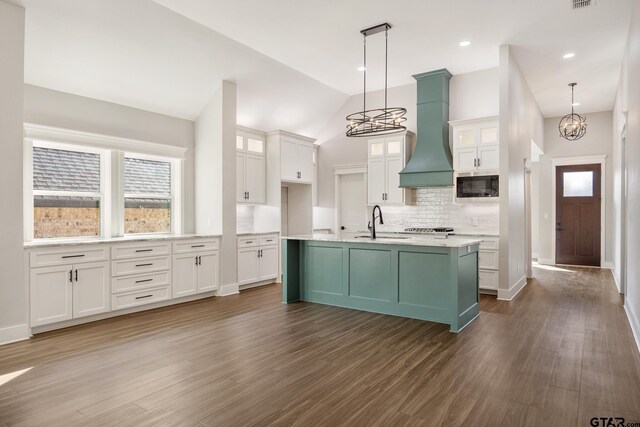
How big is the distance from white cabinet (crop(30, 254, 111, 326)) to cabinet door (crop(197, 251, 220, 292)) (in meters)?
1.36

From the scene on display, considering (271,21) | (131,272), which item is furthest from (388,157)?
(131,272)

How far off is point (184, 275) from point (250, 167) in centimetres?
244

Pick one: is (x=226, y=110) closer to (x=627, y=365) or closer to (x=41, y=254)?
(x=41, y=254)

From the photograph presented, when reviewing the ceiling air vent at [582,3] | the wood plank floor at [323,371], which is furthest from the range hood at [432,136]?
the wood plank floor at [323,371]

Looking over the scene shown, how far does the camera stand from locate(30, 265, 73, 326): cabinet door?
419 cm

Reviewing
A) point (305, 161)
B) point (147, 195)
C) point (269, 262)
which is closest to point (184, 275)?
point (147, 195)

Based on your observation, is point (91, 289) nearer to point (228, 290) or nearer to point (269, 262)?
point (228, 290)

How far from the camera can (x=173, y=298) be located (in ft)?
18.4

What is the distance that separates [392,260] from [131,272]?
331cm

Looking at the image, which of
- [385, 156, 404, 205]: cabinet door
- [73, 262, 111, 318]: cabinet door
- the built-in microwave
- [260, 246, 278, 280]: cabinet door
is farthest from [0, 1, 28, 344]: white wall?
the built-in microwave

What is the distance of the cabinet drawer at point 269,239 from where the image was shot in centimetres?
704

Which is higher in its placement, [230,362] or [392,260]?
[392,260]

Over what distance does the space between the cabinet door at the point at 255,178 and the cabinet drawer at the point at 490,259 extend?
13.1 feet

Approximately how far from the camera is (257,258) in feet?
22.8
